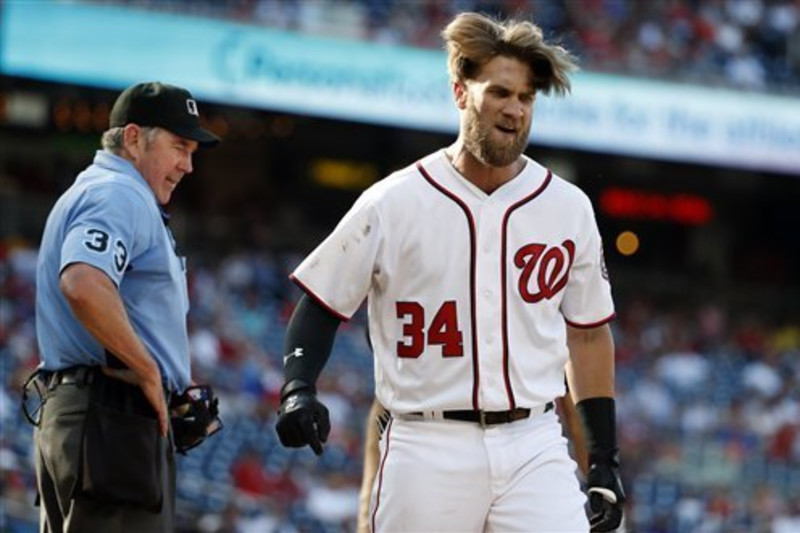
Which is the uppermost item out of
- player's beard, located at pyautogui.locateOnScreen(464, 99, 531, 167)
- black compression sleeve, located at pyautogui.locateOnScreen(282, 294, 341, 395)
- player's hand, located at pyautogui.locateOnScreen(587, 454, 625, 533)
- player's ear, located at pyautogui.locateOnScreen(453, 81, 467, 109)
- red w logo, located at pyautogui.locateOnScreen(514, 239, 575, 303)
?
player's ear, located at pyautogui.locateOnScreen(453, 81, 467, 109)

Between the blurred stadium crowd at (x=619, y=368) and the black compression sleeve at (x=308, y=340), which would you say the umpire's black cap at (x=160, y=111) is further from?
the blurred stadium crowd at (x=619, y=368)

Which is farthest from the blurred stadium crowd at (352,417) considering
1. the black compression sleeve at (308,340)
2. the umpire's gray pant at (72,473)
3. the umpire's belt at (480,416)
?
the umpire's belt at (480,416)

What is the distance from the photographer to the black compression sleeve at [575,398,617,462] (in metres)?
4.70

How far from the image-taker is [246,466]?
13.8 meters

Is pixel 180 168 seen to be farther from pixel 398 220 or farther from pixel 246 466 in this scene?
pixel 246 466

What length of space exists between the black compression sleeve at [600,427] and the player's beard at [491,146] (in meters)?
0.69

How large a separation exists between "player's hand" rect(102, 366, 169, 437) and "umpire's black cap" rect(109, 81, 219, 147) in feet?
2.35

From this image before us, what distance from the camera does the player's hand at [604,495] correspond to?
183 inches

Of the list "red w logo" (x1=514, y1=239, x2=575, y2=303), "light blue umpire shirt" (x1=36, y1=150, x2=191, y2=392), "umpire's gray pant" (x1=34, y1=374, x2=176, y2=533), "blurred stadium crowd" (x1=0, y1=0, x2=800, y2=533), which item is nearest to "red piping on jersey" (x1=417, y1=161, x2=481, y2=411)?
"red w logo" (x1=514, y1=239, x2=575, y2=303)

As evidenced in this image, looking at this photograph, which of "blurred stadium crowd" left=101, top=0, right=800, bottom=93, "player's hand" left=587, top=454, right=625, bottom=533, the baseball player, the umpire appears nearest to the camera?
the baseball player

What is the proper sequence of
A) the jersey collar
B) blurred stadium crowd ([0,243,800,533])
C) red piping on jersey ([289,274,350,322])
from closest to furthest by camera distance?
red piping on jersey ([289,274,350,322])
the jersey collar
blurred stadium crowd ([0,243,800,533])

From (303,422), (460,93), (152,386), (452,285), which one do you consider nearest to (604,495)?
(452,285)

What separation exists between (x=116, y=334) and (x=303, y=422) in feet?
2.26

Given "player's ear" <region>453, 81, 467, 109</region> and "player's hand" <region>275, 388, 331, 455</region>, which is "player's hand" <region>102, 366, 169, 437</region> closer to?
"player's hand" <region>275, 388, 331, 455</region>
